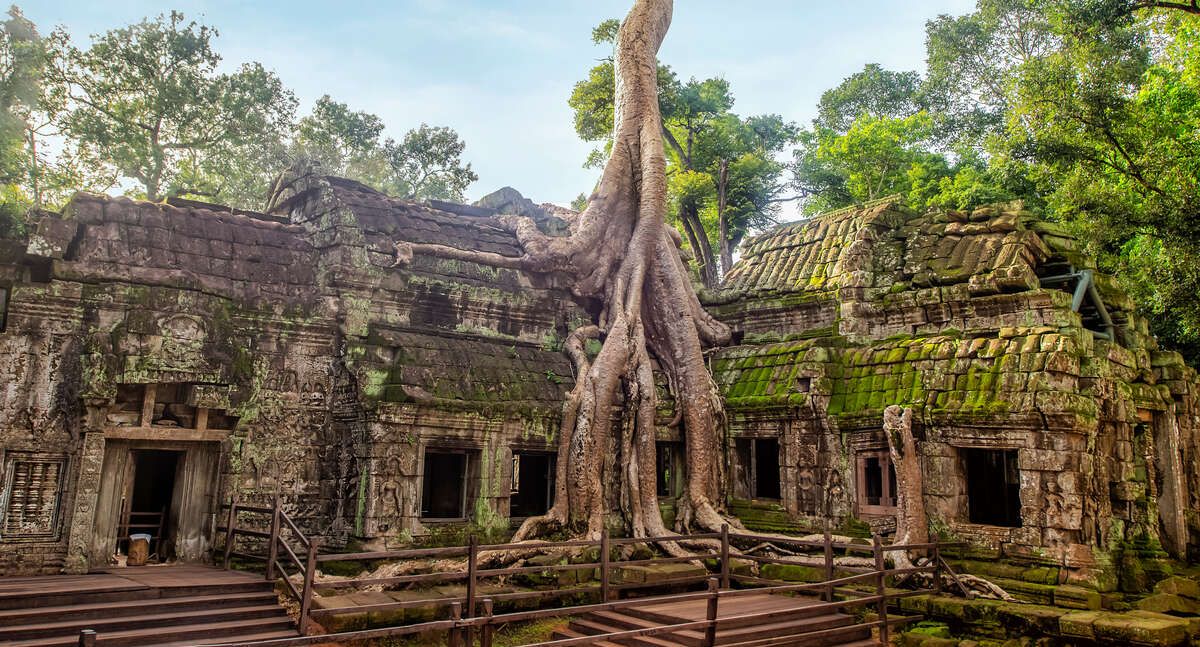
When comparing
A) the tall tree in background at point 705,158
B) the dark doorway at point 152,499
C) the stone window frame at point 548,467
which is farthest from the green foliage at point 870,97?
the dark doorway at point 152,499

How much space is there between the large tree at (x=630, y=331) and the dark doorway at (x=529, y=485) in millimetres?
1023

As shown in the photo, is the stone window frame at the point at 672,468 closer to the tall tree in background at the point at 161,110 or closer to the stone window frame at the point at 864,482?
the stone window frame at the point at 864,482

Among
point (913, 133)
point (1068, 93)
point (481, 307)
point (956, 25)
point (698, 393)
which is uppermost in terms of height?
point (956, 25)

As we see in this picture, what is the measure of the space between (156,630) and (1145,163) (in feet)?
47.7

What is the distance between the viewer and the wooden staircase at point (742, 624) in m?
7.45

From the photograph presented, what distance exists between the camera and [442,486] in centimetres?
1112

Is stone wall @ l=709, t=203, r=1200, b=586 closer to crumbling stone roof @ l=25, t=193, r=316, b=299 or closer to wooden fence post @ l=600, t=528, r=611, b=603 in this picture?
wooden fence post @ l=600, t=528, r=611, b=603

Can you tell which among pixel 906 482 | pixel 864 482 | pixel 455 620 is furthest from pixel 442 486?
pixel 906 482

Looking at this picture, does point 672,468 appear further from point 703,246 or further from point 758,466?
point 703,246

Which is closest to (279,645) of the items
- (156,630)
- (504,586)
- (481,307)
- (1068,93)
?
(156,630)

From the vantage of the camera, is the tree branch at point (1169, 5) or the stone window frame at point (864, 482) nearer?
the stone window frame at point (864, 482)

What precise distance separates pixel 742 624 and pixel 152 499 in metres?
7.08

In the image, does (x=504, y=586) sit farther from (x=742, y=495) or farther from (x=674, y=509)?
(x=742, y=495)

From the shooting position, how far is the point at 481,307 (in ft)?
38.1
